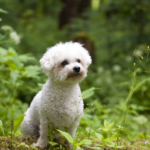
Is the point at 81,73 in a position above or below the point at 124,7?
below

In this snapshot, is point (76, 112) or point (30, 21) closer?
point (76, 112)

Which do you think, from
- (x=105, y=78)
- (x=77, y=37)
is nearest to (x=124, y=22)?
(x=77, y=37)

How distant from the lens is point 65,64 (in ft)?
7.08

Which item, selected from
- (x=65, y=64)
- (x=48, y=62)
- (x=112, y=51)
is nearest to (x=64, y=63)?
(x=65, y=64)

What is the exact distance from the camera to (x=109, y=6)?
7012 mm

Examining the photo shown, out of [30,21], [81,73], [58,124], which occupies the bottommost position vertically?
[58,124]

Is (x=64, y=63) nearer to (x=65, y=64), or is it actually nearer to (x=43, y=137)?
(x=65, y=64)

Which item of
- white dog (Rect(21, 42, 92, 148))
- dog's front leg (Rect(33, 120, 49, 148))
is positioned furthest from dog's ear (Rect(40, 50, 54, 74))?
dog's front leg (Rect(33, 120, 49, 148))

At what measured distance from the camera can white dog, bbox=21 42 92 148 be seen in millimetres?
2084

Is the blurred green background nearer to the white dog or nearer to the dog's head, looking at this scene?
the white dog

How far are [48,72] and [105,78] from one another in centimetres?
414

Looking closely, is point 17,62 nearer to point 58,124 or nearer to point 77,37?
point 58,124

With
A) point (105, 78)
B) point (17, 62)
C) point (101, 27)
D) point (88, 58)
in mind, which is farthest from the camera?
point (101, 27)

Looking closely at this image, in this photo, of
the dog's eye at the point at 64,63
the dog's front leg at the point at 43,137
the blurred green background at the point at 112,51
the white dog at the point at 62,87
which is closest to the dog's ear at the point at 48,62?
the white dog at the point at 62,87
